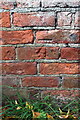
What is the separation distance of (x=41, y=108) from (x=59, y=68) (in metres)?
0.32

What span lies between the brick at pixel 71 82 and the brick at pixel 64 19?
386mm

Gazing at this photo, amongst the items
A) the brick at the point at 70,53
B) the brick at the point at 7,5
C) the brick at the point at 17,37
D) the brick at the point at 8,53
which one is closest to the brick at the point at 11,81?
the brick at the point at 8,53

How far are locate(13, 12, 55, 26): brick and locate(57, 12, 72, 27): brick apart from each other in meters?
0.04

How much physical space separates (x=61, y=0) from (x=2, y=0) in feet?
1.28

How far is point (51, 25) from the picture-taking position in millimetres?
1018

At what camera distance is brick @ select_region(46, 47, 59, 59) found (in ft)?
3.45

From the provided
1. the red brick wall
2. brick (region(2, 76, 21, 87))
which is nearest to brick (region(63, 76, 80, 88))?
the red brick wall

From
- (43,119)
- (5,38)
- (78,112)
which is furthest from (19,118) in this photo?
(5,38)

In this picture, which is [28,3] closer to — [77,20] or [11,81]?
[77,20]

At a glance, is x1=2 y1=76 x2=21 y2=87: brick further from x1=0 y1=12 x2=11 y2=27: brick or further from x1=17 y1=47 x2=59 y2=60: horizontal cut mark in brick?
x1=0 y1=12 x2=11 y2=27: brick

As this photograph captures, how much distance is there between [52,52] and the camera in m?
1.06

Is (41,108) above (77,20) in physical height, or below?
below

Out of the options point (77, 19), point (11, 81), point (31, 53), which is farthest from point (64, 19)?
point (11, 81)

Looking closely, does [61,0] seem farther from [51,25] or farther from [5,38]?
[5,38]
